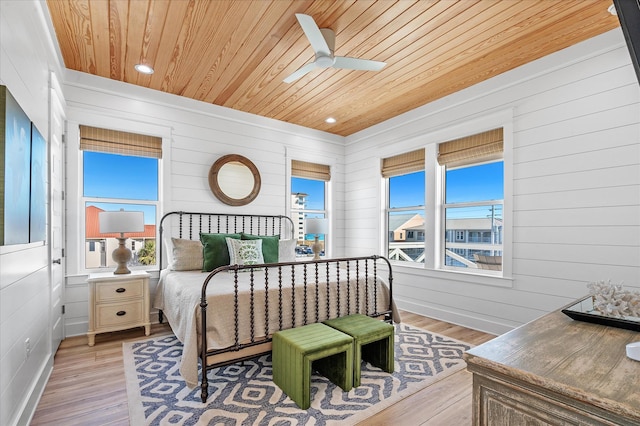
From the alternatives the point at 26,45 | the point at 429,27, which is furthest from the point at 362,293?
the point at 26,45

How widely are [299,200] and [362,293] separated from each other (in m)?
2.53

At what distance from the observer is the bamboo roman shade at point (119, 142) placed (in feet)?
11.5

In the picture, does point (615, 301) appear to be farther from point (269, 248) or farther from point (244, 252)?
point (269, 248)

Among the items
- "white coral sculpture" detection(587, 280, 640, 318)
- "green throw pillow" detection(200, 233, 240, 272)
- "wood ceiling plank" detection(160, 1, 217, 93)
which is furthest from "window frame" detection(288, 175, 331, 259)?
"white coral sculpture" detection(587, 280, 640, 318)

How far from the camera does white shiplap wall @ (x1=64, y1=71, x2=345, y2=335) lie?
3402mm

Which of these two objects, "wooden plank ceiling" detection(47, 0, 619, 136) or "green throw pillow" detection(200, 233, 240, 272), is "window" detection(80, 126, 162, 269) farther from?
"green throw pillow" detection(200, 233, 240, 272)

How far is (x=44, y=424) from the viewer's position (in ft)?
6.31

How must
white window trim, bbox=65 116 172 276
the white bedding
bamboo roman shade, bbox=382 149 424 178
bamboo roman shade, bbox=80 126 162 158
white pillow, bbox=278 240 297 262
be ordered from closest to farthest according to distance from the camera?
1. the white bedding
2. white window trim, bbox=65 116 172 276
3. bamboo roman shade, bbox=80 126 162 158
4. white pillow, bbox=278 240 297 262
5. bamboo roman shade, bbox=382 149 424 178

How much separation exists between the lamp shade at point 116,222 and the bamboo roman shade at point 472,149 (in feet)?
12.2

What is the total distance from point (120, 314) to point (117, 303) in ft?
0.40

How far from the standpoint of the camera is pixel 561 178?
2.99 metres

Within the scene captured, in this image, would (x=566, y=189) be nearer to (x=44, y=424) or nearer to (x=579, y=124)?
(x=579, y=124)

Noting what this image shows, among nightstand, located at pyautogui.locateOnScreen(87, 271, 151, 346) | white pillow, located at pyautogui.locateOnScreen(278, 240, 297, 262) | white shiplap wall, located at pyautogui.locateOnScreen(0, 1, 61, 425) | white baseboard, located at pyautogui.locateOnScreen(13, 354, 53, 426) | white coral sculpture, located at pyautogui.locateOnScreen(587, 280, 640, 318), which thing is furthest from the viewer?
white pillow, located at pyautogui.locateOnScreen(278, 240, 297, 262)

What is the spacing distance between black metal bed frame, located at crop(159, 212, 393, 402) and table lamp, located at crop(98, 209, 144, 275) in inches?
18.9
